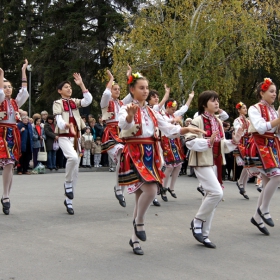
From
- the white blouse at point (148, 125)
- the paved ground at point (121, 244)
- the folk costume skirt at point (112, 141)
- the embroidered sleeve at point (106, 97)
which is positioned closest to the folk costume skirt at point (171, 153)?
the paved ground at point (121, 244)

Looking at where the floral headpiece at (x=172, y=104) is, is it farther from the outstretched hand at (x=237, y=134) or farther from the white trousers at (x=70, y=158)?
the outstretched hand at (x=237, y=134)

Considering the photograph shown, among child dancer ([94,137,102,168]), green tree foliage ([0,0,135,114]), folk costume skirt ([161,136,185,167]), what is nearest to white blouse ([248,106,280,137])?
folk costume skirt ([161,136,185,167])

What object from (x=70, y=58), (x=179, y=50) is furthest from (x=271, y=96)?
(x=70, y=58)

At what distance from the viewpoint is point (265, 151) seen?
7.25 meters

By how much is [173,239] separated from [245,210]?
119 inches

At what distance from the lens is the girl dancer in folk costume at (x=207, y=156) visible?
20.8ft

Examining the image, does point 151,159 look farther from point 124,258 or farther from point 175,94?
point 175,94

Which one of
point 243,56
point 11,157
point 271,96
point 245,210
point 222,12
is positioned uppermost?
point 222,12

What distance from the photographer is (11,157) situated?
27.6ft

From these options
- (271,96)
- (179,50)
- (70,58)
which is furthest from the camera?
(70,58)

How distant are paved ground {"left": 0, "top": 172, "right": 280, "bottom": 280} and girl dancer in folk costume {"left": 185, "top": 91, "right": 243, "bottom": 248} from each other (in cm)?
30

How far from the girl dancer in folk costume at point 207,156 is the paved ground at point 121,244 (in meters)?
0.30

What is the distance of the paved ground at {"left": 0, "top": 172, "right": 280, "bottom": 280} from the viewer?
523cm

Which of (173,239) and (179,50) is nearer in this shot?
(173,239)
